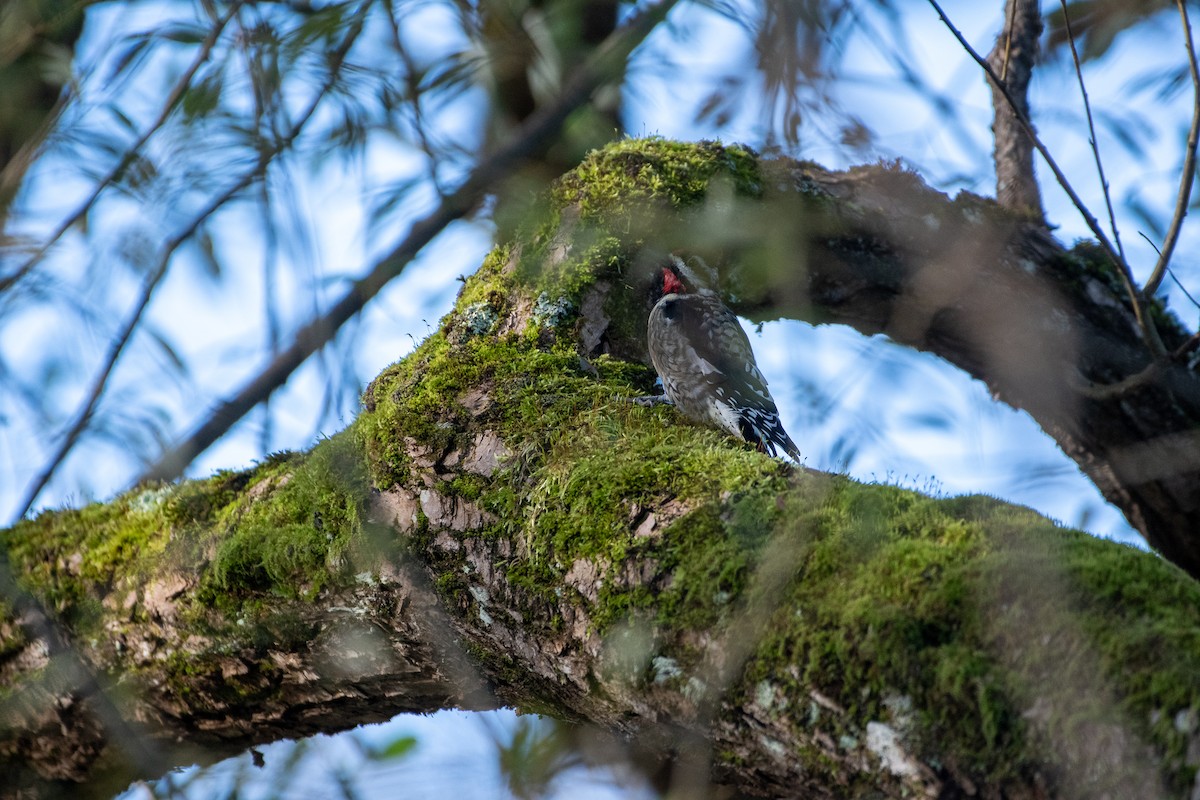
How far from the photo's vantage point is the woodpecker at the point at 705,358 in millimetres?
3244

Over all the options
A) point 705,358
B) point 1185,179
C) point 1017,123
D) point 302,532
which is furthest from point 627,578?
point 1017,123

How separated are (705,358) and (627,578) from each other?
5.76 feet

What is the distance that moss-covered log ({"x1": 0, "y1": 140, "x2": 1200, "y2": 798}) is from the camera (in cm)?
135

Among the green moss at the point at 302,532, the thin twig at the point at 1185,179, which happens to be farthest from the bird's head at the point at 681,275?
the thin twig at the point at 1185,179

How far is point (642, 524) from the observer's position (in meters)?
1.80

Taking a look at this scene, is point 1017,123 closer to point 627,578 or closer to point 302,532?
point 627,578

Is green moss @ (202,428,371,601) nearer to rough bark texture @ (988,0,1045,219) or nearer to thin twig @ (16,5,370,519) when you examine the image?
thin twig @ (16,5,370,519)

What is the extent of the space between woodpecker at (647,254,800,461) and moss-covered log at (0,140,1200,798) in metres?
0.14

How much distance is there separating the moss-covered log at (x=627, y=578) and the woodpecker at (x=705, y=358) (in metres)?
0.14

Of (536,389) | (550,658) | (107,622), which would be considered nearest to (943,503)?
(550,658)

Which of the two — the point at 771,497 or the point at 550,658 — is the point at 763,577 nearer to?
the point at 771,497

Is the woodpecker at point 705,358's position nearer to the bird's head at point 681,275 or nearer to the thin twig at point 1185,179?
the bird's head at point 681,275

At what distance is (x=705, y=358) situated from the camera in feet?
11.1

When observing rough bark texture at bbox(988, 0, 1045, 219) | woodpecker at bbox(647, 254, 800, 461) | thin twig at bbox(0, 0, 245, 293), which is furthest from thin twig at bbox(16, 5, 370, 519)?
rough bark texture at bbox(988, 0, 1045, 219)
